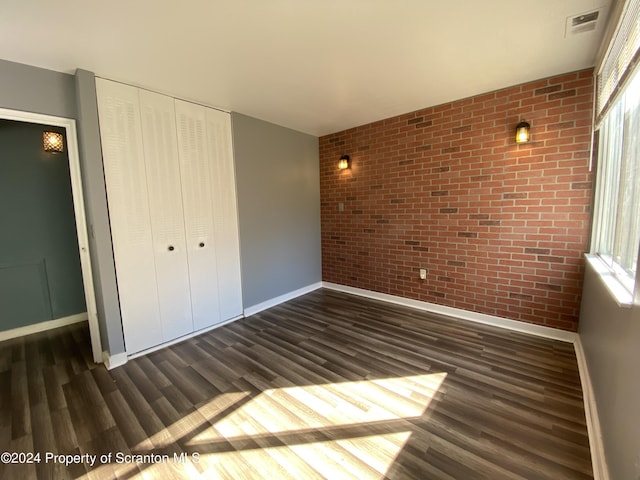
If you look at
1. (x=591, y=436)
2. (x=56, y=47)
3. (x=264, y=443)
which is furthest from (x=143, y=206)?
(x=591, y=436)

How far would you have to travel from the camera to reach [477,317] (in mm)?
3090

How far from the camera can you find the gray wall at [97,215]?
218 cm

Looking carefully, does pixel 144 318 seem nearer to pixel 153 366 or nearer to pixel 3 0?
pixel 153 366

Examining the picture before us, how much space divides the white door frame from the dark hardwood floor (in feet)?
1.16

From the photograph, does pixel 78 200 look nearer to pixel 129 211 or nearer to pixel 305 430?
pixel 129 211

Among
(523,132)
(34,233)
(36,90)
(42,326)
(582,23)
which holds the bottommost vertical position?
(42,326)

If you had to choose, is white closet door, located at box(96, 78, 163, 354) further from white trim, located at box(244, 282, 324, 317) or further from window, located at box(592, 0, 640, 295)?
window, located at box(592, 0, 640, 295)

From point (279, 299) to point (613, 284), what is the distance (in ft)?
11.2

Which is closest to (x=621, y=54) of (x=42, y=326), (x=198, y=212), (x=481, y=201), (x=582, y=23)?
(x=582, y=23)

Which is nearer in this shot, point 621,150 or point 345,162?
point 621,150

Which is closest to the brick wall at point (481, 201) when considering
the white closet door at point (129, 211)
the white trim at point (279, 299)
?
the white trim at point (279, 299)

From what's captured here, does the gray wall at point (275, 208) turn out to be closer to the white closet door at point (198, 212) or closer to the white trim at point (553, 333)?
the white closet door at point (198, 212)

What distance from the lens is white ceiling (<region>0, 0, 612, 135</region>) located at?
1565 mm

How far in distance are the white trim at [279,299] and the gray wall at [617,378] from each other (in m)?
3.25
